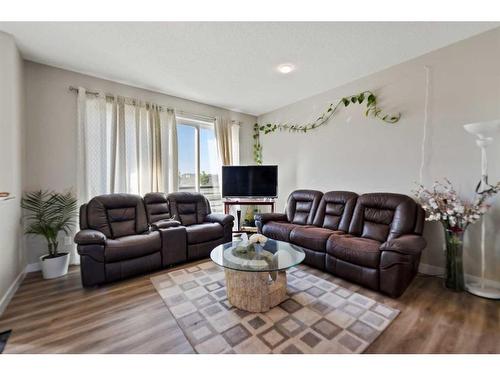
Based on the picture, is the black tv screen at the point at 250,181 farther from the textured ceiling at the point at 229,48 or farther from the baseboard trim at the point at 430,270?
the baseboard trim at the point at 430,270

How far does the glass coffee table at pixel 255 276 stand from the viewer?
6.07 ft

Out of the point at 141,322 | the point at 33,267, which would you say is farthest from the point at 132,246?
the point at 33,267

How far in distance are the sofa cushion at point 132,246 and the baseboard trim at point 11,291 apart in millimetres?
813

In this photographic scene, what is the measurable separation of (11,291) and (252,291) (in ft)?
7.79

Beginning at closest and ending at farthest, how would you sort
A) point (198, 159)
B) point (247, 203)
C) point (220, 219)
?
point (220, 219) < point (247, 203) < point (198, 159)

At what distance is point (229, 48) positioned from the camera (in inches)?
93.8

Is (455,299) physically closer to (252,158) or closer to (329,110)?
(329,110)

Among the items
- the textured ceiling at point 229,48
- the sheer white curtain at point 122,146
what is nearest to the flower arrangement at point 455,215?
the textured ceiling at point 229,48

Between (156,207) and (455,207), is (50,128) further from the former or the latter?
(455,207)

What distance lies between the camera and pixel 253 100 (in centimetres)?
406

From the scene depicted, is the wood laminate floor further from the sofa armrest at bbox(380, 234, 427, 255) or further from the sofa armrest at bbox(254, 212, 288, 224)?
the sofa armrest at bbox(254, 212, 288, 224)

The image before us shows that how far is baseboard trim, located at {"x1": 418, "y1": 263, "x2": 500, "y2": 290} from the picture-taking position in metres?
2.21
